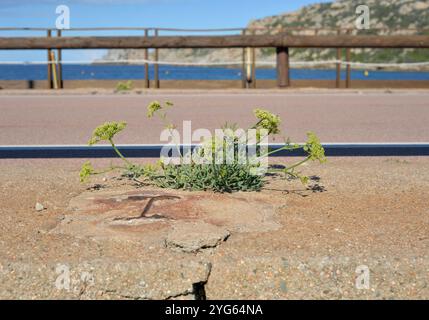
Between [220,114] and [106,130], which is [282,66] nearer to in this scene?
[220,114]

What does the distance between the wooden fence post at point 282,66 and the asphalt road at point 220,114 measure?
0.76 meters

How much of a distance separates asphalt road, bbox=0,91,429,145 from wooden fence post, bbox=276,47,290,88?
760mm

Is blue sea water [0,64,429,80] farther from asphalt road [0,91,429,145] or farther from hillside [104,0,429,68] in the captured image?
asphalt road [0,91,429,145]

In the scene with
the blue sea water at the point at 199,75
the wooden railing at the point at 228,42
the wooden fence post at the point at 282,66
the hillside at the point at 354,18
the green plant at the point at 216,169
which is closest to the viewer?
the green plant at the point at 216,169

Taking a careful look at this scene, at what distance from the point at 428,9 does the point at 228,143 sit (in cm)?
12715

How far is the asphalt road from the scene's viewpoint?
7.39 m

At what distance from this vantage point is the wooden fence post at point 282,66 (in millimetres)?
12625

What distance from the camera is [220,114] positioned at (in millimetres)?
9133

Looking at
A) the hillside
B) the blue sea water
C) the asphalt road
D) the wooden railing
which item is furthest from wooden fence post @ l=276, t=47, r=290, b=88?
the hillside

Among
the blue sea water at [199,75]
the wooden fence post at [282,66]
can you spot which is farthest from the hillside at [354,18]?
the wooden fence post at [282,66]

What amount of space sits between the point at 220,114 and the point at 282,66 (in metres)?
4.01

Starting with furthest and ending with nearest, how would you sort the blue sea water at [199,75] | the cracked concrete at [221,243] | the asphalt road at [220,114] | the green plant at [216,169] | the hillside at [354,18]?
the hillside at [354,18], the blue sea water at [199,75], the asphalt road at [220,114], the green plant at [216,169], the cracked concrete at [221,243]

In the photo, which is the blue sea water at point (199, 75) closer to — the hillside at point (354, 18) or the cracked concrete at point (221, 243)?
the hillside at point (354, 18)
